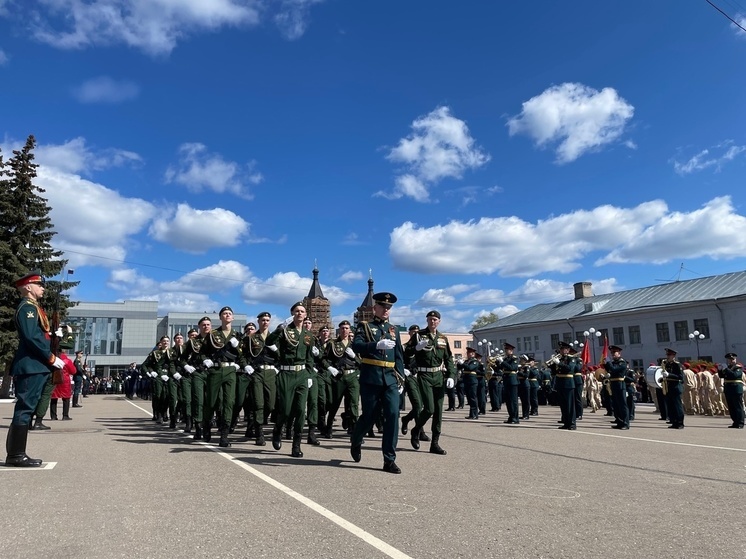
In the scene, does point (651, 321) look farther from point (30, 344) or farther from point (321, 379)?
point (30, 344)

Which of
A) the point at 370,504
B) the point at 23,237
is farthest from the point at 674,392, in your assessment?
the point at 23,237

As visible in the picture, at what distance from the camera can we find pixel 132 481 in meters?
5.78

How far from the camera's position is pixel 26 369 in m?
6.64

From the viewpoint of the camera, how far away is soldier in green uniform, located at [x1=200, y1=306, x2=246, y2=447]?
8.96 meters

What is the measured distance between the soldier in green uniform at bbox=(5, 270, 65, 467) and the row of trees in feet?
98.0

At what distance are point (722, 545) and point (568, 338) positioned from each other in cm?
5879

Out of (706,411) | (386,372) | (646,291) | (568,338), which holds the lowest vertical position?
(706,411)

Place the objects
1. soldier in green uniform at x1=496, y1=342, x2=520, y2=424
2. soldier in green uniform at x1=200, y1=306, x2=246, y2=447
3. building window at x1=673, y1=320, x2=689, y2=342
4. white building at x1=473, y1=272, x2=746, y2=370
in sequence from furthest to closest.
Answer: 1. building window at x1=673, y1=320, x2=689, y2=342
2. white building at x1=473, y1=272, x2=746, y2=370
3. soldier in green uniform at x1=496, y1=342, x2=520, y2=424
4. soldier in green uniform at x1=200, y1=306, x2=246, y2=447

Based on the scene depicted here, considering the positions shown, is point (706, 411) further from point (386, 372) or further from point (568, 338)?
point (568, 338)

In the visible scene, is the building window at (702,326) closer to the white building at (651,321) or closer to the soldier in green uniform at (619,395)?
the white building at (651,321)

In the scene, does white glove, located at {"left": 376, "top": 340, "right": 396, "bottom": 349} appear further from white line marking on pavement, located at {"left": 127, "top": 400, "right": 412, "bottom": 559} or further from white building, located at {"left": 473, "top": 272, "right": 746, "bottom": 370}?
white building, located at {"left": 473, "top": 272, "right": 746, "bottom": 370}

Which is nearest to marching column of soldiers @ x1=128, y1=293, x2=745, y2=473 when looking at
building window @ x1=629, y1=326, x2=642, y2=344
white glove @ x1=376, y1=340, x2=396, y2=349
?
white glove @ x1=376, y1=340, x2=396, y2=349

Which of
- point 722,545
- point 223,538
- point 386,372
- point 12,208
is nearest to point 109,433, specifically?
point 386,372

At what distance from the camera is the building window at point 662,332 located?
5064 centimetres
